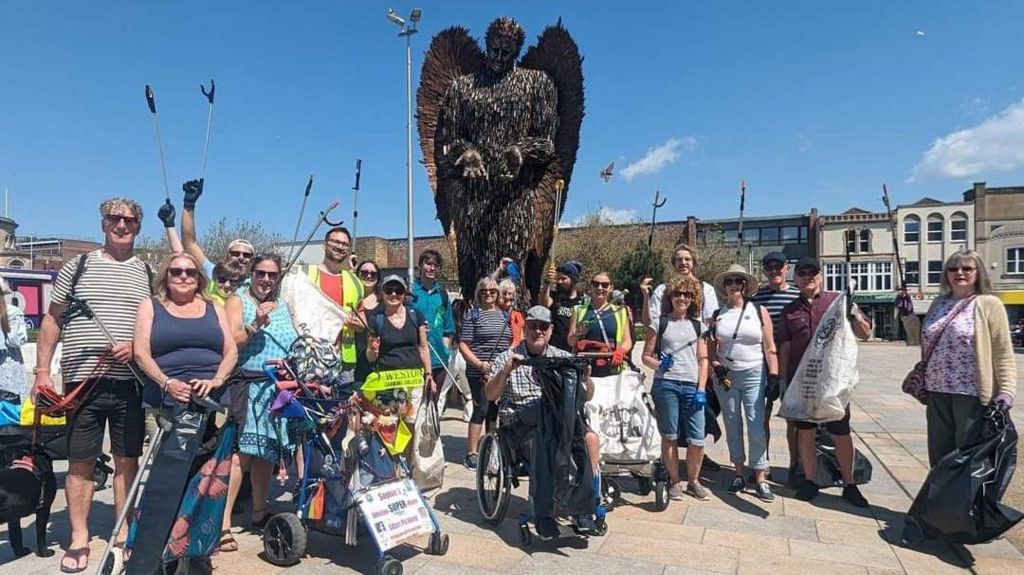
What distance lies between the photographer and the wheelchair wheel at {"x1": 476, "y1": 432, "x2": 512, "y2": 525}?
3.79 meters

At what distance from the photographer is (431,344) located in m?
5.38

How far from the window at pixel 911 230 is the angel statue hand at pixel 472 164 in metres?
40.5

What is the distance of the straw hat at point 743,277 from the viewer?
14.6 feet

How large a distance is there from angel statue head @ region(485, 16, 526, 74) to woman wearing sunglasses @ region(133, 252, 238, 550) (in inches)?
184

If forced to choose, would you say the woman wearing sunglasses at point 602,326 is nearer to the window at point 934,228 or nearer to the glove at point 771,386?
the glove at point 771,386

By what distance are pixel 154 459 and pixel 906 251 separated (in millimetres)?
44791

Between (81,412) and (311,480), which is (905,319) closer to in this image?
(311,480)

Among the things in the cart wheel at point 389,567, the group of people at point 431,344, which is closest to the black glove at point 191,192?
the group of people at point 431,344

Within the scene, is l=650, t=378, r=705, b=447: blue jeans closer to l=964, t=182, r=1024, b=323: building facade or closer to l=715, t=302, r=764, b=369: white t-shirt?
l=715, t=302, r=764, b=369: white t-shirt

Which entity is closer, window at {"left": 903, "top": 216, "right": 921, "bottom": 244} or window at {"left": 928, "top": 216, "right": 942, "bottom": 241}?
window at {"left": 928, "top": 216, "right": 942, "bottom": 241}

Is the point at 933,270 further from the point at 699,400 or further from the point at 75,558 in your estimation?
the point at 75,558

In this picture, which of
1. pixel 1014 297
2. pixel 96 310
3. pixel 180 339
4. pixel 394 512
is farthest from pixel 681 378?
pixel 1014 297

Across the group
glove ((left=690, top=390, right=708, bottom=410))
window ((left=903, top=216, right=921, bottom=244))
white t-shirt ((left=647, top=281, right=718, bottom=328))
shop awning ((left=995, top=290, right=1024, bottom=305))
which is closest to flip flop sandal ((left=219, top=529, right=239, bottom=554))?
glove ((left=690, top=390, right=708, bottom=410))

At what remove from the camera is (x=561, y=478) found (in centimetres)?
343
